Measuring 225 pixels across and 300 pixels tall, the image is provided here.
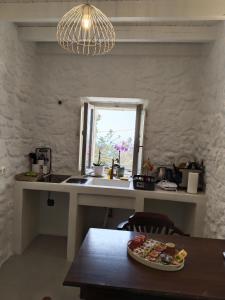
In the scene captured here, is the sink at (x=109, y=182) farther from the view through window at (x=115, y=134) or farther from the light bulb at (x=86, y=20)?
the light bulb at (x=86, y=20)

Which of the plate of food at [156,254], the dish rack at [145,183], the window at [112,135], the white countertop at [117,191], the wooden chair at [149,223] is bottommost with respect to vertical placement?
the wooden chair at [149,223]

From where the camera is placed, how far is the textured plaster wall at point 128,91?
10.2 ft

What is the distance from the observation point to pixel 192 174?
8.73 ft

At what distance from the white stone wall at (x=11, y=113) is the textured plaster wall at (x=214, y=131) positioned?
2.04 meters

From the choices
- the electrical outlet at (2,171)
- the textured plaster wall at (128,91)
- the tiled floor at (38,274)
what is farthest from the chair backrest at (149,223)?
the electrical outlet at (2,171)

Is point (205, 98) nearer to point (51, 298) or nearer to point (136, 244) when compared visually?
point (136, 244)

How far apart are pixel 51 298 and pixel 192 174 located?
5.71ft

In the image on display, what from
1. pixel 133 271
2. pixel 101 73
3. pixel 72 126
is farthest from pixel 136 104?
pixel 133 271

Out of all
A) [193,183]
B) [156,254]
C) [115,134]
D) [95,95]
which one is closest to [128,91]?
[95,95]

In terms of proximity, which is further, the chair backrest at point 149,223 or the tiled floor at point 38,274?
the tiled floor at point 38,274

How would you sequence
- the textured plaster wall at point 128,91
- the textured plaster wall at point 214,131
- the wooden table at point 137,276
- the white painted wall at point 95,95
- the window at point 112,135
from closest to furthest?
the wooden table at point 137,276
the textured plaster wall at point 214,131
the white painted wall at point 95,95
the textured plaster wall at point 128,91
the window at point 112,135

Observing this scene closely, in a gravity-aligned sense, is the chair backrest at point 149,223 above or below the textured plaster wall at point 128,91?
below

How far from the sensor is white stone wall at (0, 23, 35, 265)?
8.38 feet

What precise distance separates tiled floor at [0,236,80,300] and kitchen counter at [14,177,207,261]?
0.50 feet
